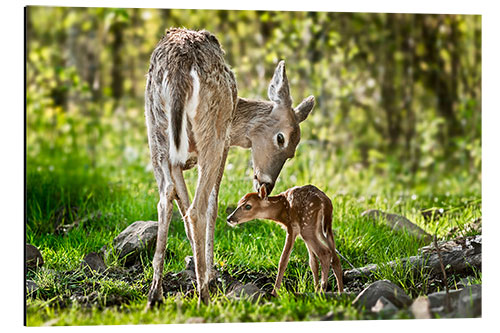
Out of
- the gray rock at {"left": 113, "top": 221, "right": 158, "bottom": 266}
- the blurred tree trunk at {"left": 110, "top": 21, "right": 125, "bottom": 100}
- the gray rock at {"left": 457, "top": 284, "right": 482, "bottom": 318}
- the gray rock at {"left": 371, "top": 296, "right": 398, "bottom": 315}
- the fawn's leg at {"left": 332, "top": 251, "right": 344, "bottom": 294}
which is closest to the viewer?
the gray rock at {"left": 371, "top": 296, "right": 398, "bottom": 315}

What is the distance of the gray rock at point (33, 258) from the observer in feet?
16.7

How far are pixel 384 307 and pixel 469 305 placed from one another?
1.97 ft

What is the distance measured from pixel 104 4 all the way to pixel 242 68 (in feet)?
12.3

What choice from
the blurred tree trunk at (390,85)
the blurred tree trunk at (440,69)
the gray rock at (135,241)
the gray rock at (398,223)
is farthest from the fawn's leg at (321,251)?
the blurred tree trunk at (390,85)

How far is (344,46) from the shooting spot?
364 inches

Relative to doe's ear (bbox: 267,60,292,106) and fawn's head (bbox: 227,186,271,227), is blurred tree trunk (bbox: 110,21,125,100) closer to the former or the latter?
doe's ear (bbox: 267,60,292,106)

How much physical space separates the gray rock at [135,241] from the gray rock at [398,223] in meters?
1.95

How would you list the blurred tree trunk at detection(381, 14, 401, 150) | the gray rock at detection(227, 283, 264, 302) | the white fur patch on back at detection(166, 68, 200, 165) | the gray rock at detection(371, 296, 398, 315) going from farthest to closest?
the blurred tree trunk at detection(381, 14, 401, 150) → the gray rock at detection(227, 283, 264, 302) → the gray rock at detection(371, 296, 398, 315) → the white fur patch on back at detection(166, 68, 200, 165)

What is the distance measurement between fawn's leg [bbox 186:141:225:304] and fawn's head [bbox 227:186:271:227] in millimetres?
531

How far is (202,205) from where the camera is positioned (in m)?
4.04

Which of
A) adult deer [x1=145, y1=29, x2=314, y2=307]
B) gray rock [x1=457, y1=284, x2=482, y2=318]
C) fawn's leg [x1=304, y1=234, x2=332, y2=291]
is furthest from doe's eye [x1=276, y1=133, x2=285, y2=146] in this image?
gray rock [x1=457, y1=284, x2=482, y2=318]

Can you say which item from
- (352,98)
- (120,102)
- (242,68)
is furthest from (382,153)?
(120,102)

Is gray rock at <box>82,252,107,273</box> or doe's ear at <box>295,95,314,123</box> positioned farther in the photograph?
gray rock at <box>82,252,107,273</box>

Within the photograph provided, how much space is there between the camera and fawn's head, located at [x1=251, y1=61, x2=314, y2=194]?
4.82 metres
